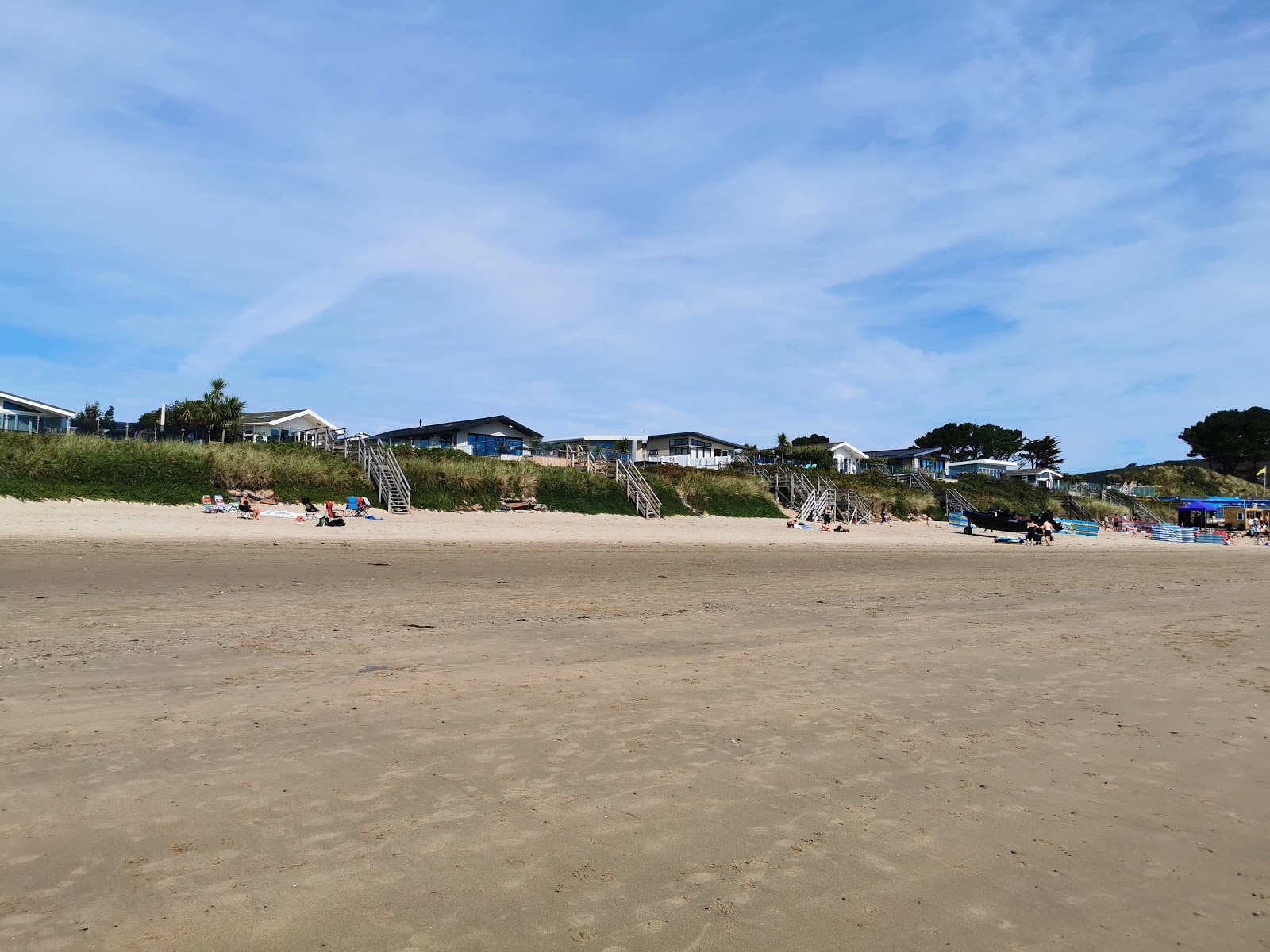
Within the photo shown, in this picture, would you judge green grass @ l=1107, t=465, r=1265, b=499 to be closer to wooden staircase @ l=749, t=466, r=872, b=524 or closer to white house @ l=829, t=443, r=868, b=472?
white house @ l=829, t=443, r=868, b=472

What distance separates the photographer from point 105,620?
844cm

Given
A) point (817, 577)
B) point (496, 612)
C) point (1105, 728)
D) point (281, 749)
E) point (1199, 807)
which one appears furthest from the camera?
point (817, 577)

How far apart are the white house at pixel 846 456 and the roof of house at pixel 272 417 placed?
41703mm

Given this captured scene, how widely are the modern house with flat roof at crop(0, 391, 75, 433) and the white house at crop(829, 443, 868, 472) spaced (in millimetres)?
55042

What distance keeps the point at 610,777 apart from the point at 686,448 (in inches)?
2471

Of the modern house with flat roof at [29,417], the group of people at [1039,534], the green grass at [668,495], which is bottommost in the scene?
the group of people at [1039,534]

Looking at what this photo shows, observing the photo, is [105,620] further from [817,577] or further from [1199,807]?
[817,577]

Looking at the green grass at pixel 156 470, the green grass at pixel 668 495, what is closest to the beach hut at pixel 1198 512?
the green grass at pixel 668 495

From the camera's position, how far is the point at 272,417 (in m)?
57.2

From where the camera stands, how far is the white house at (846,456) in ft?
242

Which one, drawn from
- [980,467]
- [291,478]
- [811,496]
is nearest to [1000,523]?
[811,496]

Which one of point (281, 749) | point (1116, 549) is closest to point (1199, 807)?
point (281, 749)

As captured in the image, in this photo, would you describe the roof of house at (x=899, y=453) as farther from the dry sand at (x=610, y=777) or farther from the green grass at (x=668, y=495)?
the dry sand at (x=610, y=777)

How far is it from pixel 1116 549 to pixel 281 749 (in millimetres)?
34865
